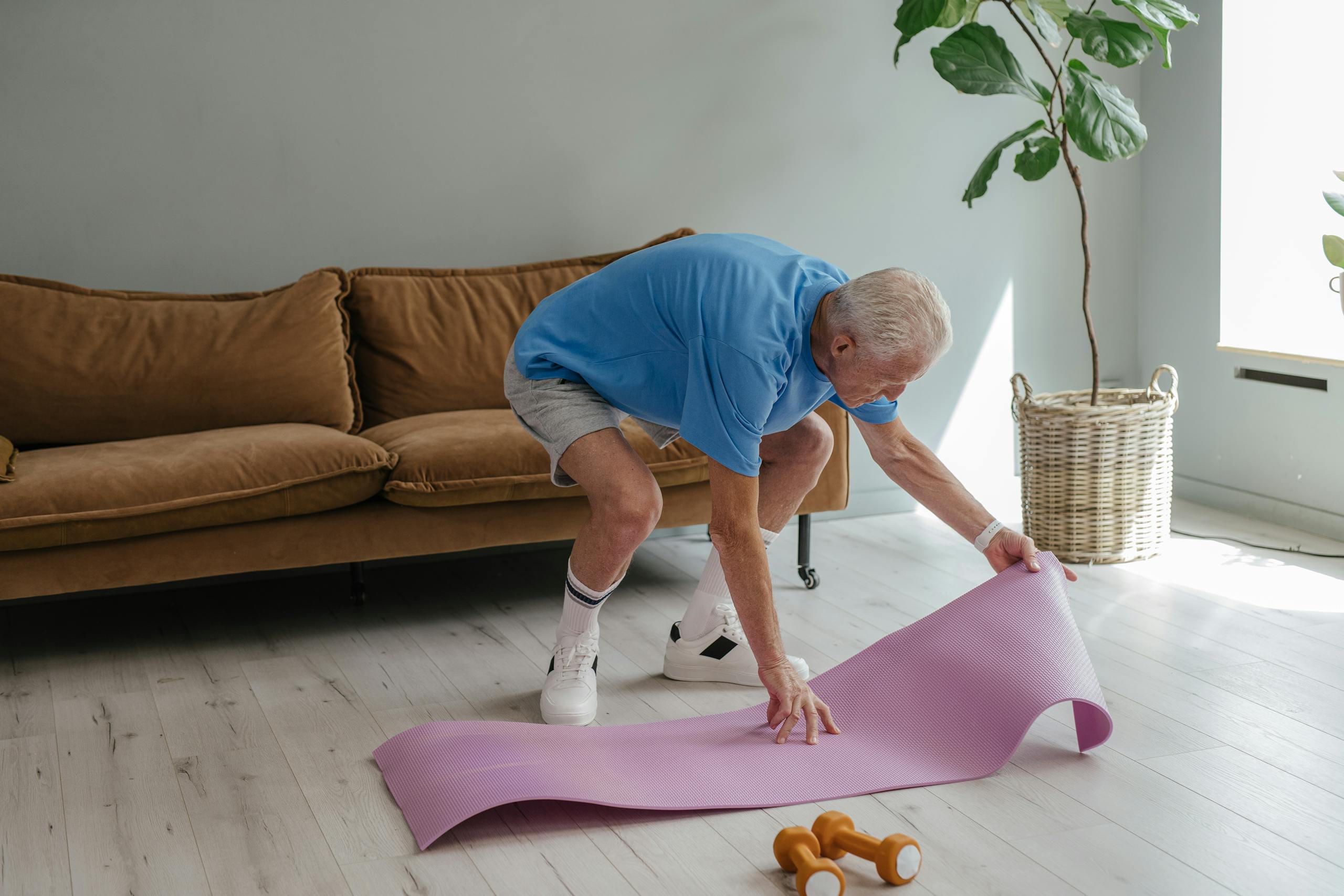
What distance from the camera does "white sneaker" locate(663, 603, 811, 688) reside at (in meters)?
2.41

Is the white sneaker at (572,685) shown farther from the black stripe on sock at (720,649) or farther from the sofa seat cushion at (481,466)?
the sofa seat cushion at (481,466)

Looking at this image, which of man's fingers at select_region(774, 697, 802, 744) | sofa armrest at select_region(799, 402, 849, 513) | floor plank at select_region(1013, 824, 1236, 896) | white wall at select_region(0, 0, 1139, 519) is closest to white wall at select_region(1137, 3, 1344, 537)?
white wall at select_region(0, 0, 1139, 519)

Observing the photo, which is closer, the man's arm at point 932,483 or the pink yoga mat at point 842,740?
the pink yoga mat at point 842,740

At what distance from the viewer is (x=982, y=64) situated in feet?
10.5

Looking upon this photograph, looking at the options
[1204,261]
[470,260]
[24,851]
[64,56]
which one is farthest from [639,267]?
[1204,261]

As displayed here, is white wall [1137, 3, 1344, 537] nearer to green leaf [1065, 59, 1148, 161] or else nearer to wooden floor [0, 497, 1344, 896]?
wooden floor [0, 497, 1344, 896]

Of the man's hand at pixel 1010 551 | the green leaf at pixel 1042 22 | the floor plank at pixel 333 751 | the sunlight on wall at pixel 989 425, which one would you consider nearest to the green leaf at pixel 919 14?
the green leaf at pixel 1042 22

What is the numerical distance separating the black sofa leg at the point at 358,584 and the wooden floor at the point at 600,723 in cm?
7

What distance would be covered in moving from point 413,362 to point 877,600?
53.9 inches

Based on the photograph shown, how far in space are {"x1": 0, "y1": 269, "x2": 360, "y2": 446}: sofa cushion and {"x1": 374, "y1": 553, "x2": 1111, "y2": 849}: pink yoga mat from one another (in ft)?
4.23

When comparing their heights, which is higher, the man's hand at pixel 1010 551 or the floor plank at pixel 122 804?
the man's hand at pixel 1010 551

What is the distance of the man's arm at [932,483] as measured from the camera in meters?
2.10

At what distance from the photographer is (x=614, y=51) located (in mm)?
3621

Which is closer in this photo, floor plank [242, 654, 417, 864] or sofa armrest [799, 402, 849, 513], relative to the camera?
floor plank [242, 654, 417, 864]
